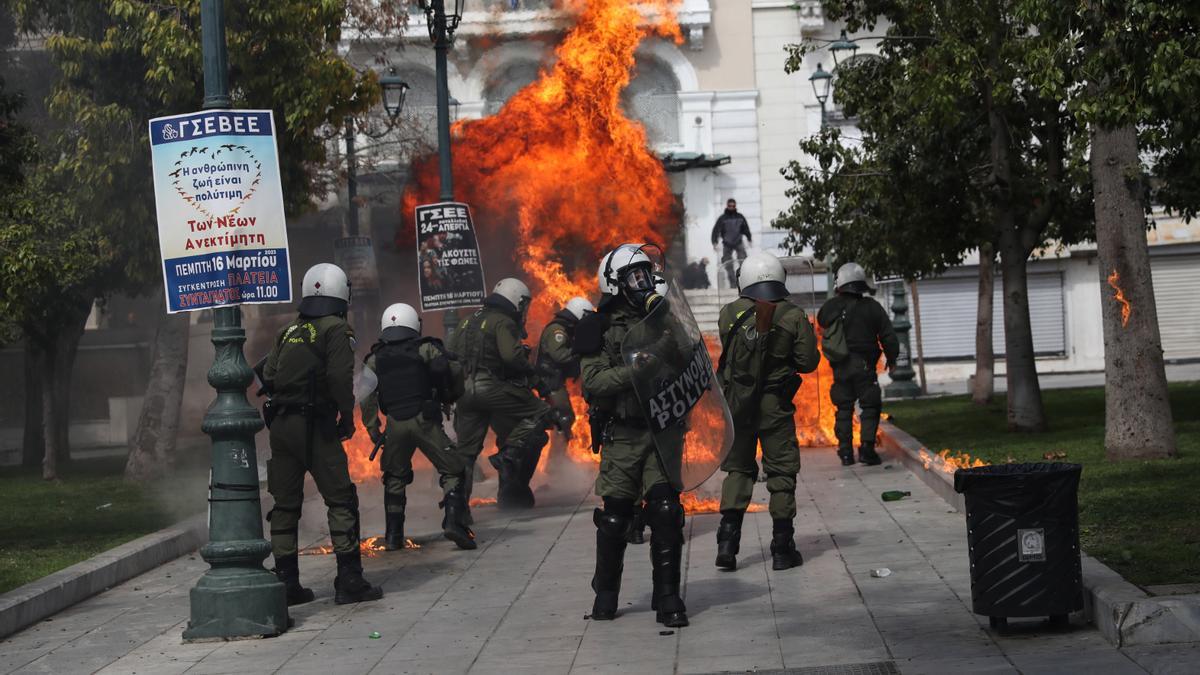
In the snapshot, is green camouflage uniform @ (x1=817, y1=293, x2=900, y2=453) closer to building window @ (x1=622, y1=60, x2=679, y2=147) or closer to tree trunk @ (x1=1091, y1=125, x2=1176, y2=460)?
tree trunk @ (x1=1091, y1=125, x2=1176, y2=460)

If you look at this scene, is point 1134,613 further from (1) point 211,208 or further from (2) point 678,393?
(1) point 211,208

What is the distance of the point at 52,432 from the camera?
810 inches

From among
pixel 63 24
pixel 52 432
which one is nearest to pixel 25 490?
pixel 52 432

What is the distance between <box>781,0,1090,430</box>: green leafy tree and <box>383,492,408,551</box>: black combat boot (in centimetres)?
629

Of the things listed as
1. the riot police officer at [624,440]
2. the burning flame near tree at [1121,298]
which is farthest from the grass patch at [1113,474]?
the riot police officer at [624,440]

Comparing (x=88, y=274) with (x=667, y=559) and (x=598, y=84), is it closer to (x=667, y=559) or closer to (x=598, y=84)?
(x=598, y=84)

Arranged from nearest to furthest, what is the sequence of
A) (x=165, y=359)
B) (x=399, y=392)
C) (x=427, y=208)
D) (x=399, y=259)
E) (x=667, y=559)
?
(x=667, y=559) < (x=399, y=392) < (x=427, y=208) < (x=165, y=359) < (x=399, y=259)

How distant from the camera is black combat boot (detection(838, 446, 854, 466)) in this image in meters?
15.9

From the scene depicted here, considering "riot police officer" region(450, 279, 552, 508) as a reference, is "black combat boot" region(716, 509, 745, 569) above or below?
below

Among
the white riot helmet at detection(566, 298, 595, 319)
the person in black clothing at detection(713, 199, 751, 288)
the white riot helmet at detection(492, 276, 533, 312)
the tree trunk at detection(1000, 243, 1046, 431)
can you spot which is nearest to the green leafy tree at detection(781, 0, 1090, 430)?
the tree trunk at detection(1000, 243, 1046, 431)

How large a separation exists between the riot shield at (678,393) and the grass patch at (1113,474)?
2115 millimetres

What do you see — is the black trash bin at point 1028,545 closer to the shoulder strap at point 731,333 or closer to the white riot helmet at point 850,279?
the shoulder strap at point 731,333

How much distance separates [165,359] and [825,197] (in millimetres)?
8212

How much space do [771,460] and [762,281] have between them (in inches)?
42.6
